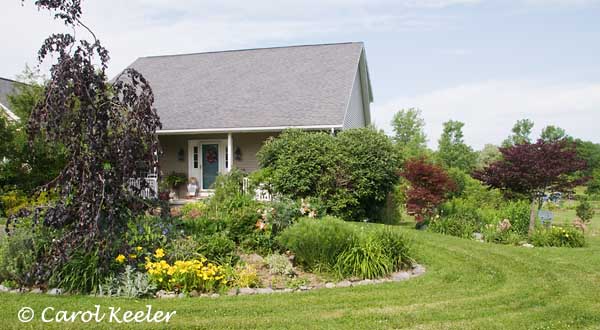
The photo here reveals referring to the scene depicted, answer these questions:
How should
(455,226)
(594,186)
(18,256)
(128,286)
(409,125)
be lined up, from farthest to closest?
(409,125), (594,186), (455,226), (18,256), (128,286)

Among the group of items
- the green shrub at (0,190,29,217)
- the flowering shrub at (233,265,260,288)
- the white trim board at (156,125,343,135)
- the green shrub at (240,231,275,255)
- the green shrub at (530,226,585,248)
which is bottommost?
the flowering shrub at (233,265,260,288)

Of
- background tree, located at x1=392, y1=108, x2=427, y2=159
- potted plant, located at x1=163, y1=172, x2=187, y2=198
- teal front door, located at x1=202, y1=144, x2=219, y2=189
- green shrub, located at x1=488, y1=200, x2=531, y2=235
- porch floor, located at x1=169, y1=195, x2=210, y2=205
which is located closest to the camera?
green shrub, located at x1=488, y1=200, x2=531, y2=235

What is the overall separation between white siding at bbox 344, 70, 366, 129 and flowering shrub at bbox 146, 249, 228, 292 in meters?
11.9

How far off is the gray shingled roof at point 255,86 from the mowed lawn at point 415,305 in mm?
9285

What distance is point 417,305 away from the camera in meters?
5.30

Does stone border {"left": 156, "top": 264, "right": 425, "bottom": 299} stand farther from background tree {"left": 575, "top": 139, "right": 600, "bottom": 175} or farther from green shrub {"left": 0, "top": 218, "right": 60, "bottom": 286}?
background tree {"left": 575, "top": 139, "right": 600, "bottom": 175}

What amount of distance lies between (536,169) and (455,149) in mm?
20062

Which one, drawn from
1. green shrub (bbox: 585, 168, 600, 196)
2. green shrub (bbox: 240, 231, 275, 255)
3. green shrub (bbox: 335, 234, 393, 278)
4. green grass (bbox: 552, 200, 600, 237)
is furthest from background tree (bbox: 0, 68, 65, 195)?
green shrub (bbox: 585, 168, 600, 196)

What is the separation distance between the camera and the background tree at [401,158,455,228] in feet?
37.7

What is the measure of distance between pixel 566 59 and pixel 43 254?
504 inches

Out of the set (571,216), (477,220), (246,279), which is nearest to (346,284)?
(246,279)

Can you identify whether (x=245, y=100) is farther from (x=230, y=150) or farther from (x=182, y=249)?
(x=182, y=249)

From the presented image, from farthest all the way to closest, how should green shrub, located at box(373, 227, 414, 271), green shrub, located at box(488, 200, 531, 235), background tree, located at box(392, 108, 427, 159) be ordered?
background tree, located at box(392, 108, 427, 159) → green shrub, located at box(488, 200, 531, 235) → green shrub, located at box(373, 227, 414, 271)

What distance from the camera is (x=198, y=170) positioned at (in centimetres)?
1802
